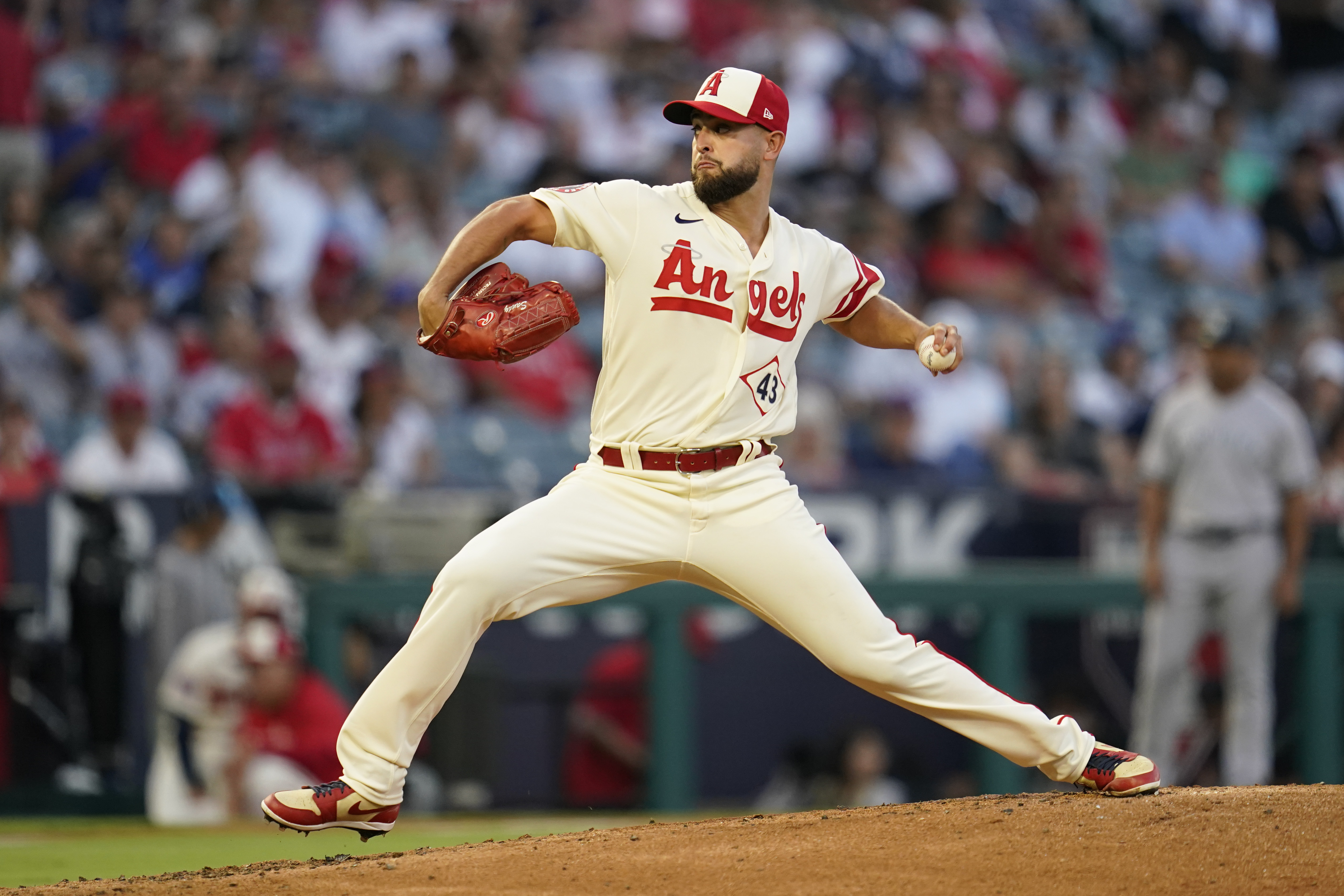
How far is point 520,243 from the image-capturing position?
1027 cm

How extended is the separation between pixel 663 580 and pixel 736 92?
130 centimetres

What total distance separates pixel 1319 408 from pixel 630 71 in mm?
5253

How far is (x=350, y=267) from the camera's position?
1024 cm

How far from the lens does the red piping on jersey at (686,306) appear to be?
14.3 feet

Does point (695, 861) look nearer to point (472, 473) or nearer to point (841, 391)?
point (472, 473)

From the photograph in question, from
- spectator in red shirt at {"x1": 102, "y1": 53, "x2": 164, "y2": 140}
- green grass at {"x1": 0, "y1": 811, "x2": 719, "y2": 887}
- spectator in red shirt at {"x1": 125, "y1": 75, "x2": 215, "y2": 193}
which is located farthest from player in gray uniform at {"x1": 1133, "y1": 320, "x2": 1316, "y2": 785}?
spectator in red shirt at {"x1": 102, "y1": 53, "x2": 164, "y2": 140}

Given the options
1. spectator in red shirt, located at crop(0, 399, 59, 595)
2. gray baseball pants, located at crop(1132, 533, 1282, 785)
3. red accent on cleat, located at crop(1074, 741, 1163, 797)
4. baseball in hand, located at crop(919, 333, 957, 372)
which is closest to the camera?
baseball in hand, located at crop(919, 333, 957, 372)

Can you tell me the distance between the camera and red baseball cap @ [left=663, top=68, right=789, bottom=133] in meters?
4.37

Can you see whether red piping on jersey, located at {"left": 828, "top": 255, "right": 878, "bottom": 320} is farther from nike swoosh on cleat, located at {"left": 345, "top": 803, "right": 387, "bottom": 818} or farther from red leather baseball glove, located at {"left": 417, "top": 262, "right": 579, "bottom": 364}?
nike swoosh on cleat, located at {"left": 345, "top": 803, "right": 387, "bottom": 818}

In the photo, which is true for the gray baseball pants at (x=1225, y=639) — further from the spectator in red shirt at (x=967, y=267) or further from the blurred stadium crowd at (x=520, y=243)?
the spectator in red shirt at (x=967, y=267)

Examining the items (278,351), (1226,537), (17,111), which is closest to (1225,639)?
(1226,537)

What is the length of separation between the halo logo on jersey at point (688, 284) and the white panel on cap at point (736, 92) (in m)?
0.37

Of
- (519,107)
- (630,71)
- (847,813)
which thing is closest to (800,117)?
(630,71)

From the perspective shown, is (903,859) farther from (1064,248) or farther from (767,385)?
(1064,248)
